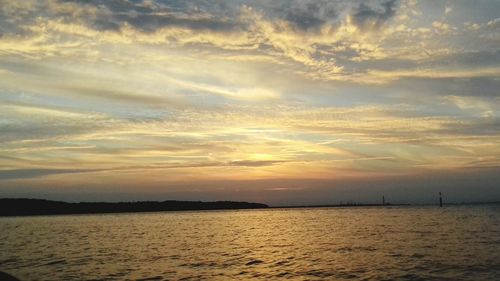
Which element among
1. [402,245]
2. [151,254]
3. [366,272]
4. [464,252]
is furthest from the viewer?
[402,245]

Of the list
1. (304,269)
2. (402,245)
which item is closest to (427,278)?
(304,269)

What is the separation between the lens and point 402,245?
1954 inches

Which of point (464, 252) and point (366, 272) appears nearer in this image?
point (366, 272)

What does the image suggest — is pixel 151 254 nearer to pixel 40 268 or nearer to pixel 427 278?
pixel 40 268

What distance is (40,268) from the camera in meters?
37.0

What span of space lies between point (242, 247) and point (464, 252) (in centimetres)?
2307

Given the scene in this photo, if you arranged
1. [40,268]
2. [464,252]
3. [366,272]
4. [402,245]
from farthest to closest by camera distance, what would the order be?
[402,245]
[464,252]
[40,268]
[366,272]

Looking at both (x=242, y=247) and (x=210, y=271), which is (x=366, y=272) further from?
(x=242, y=247)

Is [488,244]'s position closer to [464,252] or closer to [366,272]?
[464,252]

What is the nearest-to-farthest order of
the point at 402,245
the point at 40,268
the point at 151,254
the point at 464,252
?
1. the point at 40,268
2. the point at 464,252
3. the point at 151,254
4. the point at 402,245

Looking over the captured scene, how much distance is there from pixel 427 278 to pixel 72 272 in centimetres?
2591

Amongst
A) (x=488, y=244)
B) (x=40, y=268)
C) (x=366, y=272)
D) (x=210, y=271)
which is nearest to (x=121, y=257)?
(x=40, y=268)

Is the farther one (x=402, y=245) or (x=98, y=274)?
(x=402, y=245)

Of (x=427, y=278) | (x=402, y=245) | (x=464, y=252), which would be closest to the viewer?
(x=427, y=278)
